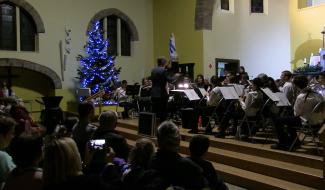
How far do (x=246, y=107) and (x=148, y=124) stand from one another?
2.05 meters

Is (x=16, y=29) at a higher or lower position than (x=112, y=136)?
higher

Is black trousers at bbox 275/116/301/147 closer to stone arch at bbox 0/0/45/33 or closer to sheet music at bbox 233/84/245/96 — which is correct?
sheet music at bbox 233/84/245/96

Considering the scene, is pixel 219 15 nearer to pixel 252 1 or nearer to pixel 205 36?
pixel 205 36

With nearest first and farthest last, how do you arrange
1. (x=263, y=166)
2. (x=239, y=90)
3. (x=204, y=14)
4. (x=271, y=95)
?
1. (x=263, y=166)
2. (x=271, y=95)
3. (x=239, y=90)
4. (x=204, y=14)

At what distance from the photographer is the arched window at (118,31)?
1495 cm

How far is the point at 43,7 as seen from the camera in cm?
1342

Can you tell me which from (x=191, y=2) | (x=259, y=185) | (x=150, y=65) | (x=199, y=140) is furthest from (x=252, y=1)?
(x=199, y=140)

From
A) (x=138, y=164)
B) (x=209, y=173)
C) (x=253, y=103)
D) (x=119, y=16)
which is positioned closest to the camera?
(x=138, y=164)

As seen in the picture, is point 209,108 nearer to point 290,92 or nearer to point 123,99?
point 290,92

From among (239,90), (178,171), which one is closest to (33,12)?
(239,90)

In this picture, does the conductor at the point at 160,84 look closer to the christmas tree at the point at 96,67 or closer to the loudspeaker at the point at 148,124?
the loudspeaker at the point at 148,124

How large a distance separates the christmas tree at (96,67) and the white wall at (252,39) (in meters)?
3.34

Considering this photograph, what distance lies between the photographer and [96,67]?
13.1 metres

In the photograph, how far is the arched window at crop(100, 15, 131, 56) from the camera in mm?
15209
